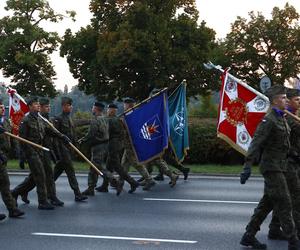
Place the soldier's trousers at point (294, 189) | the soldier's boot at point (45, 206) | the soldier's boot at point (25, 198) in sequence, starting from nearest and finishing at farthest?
the soldier's trousers at point (294, 189) → the soldier's boot at point (45, 206) → the soldier's boot at point (25, 198)

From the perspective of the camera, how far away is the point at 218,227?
8375mm

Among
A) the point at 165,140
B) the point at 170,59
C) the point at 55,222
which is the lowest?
the point at 55,222

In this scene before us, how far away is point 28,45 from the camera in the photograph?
46.0 m

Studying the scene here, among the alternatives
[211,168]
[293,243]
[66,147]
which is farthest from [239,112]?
[211,168]

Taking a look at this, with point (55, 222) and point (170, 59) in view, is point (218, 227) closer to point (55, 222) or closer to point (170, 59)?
point (55, 222)

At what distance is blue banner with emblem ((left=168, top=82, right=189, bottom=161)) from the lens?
1438cm

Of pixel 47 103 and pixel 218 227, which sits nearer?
pixel 218 227

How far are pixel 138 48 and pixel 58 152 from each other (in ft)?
116

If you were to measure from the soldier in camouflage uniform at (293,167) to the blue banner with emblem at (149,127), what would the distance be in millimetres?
5415

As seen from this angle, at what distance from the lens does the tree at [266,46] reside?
53062mm

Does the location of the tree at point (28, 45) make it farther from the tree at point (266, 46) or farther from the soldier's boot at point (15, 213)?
the soldier's boot at point (15, 213)

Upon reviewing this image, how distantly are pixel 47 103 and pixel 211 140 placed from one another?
8649mm

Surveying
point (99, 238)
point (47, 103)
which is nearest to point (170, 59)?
point (47, 103)

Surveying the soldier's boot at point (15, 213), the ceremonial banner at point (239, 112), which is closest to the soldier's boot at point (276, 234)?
the ceremonial banner at point (239, 112)
